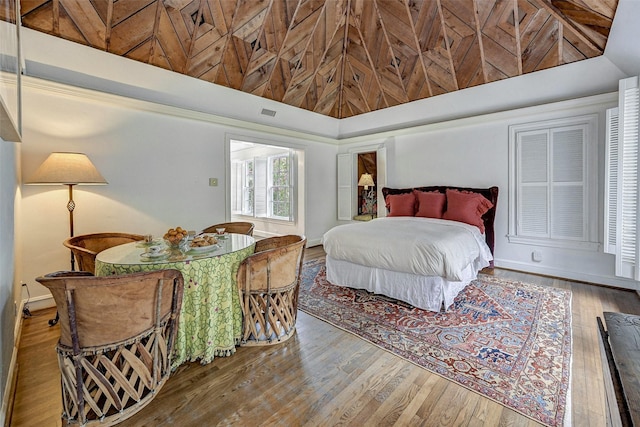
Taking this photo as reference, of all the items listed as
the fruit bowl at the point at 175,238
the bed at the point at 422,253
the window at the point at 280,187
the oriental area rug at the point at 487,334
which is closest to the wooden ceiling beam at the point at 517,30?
the bed at the point at 422,253

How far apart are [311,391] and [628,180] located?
11.3 ft

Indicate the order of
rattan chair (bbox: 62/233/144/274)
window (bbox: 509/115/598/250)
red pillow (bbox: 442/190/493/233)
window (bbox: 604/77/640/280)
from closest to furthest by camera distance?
rattan chair (bbox: 62/233/144/274) → window (bbox: 604/77/640/280) → window (bbox: 509/115/598/250) → red pillow (bbox: 442/190/493/233)

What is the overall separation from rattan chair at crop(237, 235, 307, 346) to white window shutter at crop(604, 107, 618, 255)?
341 cm

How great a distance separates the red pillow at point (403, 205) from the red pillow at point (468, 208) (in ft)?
1.87

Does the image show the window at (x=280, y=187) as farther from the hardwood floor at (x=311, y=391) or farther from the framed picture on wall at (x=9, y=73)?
the framed picture on wall at (x=9, y=73)

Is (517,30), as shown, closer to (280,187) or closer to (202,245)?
(202,245)

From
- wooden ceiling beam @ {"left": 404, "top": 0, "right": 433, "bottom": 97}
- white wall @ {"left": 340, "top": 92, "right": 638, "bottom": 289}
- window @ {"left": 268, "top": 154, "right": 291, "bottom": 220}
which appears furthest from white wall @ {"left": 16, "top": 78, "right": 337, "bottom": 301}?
white wall @ {"left": 340, "top": 92, "right": 638, "bottom": 289}

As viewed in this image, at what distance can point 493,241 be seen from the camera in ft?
13.7

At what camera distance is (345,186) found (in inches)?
242

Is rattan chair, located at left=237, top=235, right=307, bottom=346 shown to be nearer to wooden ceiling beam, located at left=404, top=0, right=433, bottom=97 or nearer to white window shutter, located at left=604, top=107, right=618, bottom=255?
white window shutter, located at left=604, top=107, right=618, bottom=255

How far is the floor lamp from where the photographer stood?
98.9 inches

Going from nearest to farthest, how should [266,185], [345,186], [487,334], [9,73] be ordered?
[9,73]
[487,334]
[345,186]
[266,185]

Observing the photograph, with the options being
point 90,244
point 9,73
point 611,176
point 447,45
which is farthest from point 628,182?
point 90,244

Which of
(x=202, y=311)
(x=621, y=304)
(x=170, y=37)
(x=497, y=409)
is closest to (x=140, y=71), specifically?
(x=170, y=37)
